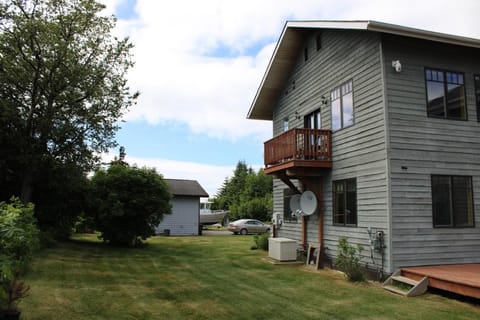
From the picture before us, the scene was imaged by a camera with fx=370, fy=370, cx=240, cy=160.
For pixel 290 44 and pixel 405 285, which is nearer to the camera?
pixel 405 285

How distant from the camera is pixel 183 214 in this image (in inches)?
1046

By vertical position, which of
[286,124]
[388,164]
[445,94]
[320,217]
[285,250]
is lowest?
[285,250]

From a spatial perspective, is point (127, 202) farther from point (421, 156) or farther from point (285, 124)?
point (421, 156)

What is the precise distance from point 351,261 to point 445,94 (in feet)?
16.9

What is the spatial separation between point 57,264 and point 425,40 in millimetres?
11846

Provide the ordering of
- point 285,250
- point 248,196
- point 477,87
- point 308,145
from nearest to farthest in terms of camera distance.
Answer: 1. point 477,87
2. point 308,145
3. point 285,250
4. point 248,196

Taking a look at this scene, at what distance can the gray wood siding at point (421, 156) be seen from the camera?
29.4 feet

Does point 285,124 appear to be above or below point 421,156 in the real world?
above

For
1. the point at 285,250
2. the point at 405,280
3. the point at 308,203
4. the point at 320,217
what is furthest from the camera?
the point at 285,250

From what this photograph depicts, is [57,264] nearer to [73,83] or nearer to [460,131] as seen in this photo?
[73,83]

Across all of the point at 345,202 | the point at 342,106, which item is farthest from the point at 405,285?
the point at 342,106

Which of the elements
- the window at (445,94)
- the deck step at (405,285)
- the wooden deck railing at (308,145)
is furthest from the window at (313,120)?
the deck step at (405,285)

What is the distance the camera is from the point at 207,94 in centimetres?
2003

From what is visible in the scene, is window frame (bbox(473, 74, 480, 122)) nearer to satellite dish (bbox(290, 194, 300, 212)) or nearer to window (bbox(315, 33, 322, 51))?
window (bbox(315, 33, 322, 51))
